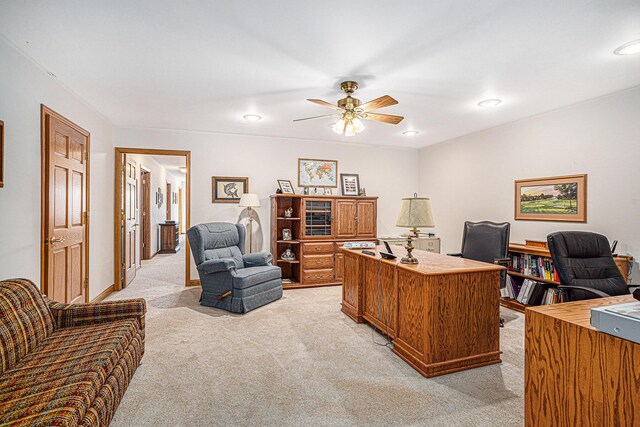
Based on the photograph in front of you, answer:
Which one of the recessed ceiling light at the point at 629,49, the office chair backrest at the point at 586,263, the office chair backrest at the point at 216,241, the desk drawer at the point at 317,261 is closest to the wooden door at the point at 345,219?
the desk drawer at the point at 317,261

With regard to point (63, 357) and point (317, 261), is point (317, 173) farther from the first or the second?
point (63, 357)

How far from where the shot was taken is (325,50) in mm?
2471

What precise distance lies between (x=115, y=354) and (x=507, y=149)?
4.98 meters

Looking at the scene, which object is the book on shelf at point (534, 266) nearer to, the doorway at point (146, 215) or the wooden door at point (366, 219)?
the wooden door at point (366, 219)

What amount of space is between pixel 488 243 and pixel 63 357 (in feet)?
13.0

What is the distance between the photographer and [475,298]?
2.51 metres

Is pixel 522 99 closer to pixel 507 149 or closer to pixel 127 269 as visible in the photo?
pixel 507 149

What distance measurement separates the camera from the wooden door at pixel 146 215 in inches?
294

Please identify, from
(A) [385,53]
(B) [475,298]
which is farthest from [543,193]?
(A) [385,53]

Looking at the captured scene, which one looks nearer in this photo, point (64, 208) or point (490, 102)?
point (64, 208)

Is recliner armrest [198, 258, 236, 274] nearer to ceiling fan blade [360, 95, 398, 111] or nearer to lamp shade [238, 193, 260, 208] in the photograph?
lamp shade [238, 193, 260, 208]

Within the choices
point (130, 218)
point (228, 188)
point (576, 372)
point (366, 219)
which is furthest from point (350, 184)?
point (576, 372)

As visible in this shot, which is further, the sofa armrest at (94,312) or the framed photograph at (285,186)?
the framed photograph at (285,186)

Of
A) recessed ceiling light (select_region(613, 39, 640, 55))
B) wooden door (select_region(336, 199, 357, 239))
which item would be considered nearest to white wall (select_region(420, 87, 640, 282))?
recessed ceiling light (select_region(613, 39, 640, 55))
